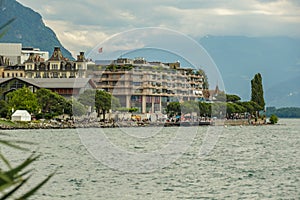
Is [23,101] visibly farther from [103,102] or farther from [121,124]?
[121,124]

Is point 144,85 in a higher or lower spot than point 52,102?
higher

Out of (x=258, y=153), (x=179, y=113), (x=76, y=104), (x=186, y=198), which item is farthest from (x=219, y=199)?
(x=179, y=113)

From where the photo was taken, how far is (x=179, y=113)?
431ft

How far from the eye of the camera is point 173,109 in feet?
427

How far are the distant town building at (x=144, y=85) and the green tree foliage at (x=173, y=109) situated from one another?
13.6ft

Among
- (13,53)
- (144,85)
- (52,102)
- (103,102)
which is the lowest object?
(52,102)

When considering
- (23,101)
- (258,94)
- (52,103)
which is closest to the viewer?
(23,101)

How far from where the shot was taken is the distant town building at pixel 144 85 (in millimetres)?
133875

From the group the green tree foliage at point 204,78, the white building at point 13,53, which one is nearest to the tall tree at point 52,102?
the green tree foliage at point 204,78

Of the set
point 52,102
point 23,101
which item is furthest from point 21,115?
point 52,102

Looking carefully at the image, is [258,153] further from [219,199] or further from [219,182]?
[219,199]

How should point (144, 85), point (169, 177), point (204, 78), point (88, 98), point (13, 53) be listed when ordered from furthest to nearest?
1. point (13, 53)
2. point (144, 85)
3. point (204, 78)
4. point (88, 98)
5. point (169, 177)

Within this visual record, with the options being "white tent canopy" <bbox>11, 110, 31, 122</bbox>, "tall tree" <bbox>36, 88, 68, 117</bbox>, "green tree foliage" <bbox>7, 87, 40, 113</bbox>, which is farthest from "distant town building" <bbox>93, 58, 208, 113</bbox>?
"white tent canopy" <bbox>11, 110, 31, 122</bbox>

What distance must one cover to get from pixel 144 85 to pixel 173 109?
31.1 ft
